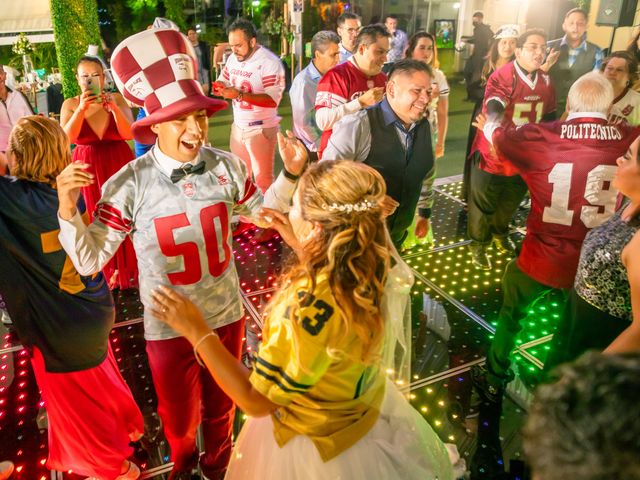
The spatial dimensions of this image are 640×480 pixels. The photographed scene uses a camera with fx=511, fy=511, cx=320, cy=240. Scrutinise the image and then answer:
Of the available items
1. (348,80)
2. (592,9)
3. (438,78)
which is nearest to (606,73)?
(438,78)

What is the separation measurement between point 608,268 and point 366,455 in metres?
1.24

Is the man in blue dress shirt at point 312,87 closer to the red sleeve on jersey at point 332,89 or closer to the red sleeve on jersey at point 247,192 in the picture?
the red sleeve on jersey at point 332,89

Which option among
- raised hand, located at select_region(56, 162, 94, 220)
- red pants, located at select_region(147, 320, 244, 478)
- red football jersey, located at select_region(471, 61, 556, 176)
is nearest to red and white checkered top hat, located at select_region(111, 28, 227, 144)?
raised hand, located at select_region(56, 162, 94, 220)

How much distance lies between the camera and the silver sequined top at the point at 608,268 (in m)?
2.05

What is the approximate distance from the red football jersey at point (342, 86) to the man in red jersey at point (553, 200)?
5.34 ft

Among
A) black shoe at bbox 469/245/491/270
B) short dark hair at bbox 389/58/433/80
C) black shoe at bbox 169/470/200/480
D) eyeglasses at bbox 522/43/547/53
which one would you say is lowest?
black shoe at bbox 169/470/200/480

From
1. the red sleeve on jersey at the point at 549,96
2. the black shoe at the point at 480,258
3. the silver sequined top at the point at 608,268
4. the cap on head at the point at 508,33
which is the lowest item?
the black shoe at the point at 480,258

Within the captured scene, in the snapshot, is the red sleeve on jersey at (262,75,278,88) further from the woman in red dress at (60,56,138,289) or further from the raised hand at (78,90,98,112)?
the raised hand at (78,90,98,112)

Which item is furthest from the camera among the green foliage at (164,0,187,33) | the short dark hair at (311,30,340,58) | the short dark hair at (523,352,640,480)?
the green foliage at (164,0,187,33)

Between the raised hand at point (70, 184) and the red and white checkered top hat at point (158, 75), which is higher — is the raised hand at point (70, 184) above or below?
below

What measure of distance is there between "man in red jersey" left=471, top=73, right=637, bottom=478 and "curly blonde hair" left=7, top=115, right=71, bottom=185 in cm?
233

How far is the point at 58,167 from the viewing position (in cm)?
219

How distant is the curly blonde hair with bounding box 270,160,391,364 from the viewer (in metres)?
1.54

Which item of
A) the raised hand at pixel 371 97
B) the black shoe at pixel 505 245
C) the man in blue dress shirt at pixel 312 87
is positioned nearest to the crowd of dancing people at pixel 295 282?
the raised hand at pixel 371 97
